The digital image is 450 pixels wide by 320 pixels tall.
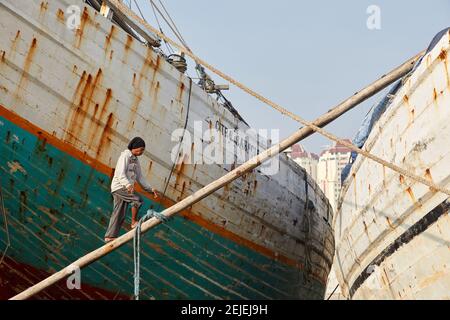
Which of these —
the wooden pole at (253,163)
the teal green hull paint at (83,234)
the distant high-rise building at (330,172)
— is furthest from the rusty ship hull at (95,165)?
the distant high-rise building at (330,172)

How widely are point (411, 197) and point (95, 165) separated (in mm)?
3539

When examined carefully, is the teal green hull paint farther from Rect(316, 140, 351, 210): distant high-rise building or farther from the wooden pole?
Rect(316, 140, 351, 210): distant high-rise building

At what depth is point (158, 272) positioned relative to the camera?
21.5 feet

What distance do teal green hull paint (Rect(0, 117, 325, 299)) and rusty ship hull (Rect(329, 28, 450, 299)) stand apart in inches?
85.9

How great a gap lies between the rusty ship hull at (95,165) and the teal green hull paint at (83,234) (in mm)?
13

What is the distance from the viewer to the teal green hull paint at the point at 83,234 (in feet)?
18.1

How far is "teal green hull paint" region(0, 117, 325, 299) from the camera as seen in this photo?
18.1ft

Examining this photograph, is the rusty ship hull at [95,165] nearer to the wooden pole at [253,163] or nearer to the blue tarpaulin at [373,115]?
the wooden pole at [253,163]

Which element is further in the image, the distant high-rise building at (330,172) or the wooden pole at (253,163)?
the distant high-rise building at (330,172)

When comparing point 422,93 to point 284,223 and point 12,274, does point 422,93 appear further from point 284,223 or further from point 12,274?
point 12,274

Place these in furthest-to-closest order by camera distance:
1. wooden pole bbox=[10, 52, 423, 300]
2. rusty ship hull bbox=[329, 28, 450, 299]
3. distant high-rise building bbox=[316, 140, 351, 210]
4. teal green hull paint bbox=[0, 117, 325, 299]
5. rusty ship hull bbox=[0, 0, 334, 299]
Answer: distant high-rise building bbox=[316, 140, 351, 210] → teal green hull paint bbox=[0, 117, 325, 299] → rusty ship hull bbox=[0, 0, 334, 299] → rusty ship hull bbox=[329, 28, 450, 299] → wooden pole bbox=[10, 52, 423, 300]

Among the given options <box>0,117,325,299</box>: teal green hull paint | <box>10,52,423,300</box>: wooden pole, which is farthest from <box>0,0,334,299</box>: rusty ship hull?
<box>10,52,423,300</box>: wooden pole

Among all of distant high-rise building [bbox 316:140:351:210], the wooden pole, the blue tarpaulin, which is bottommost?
the wooden pole

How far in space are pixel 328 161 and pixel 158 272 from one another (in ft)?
331
